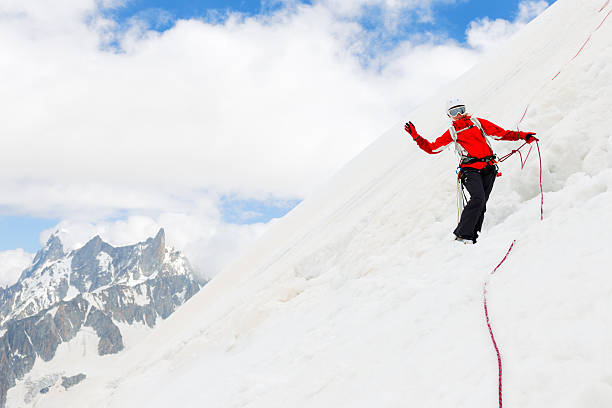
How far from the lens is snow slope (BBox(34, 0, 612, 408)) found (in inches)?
124

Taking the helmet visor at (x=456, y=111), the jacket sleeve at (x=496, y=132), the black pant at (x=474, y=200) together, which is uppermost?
the helmet visor at (x=456, y=111)

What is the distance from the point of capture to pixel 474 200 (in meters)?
6.42

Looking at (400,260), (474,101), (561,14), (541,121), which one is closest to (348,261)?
(400,260)

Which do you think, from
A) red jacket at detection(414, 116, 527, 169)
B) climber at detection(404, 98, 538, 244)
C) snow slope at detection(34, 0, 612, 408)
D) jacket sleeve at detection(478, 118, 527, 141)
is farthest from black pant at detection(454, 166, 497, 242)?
jacket sleeve at detection(478, 118, 527, 141)

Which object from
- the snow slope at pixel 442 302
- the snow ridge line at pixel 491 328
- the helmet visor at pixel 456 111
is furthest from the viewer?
the helmet visor at pixel 456 111

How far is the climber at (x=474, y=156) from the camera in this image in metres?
6.41

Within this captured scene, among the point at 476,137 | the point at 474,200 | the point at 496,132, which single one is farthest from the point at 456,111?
the point at 474,200

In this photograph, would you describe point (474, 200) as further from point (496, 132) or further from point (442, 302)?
point (442, 302)

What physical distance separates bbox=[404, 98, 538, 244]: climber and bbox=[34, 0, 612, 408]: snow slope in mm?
338

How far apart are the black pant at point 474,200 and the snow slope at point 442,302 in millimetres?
247

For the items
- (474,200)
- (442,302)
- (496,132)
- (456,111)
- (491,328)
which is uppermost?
(456,111)

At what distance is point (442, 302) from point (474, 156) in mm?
2905

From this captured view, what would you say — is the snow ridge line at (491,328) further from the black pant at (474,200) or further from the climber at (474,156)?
the climber at (474,156)

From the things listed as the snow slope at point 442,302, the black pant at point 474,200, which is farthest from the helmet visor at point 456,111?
the snow slope at point 442,302
